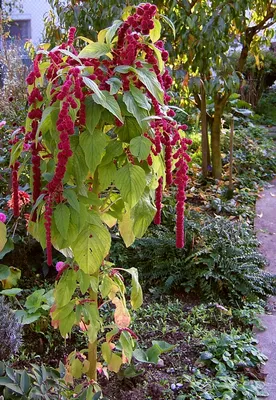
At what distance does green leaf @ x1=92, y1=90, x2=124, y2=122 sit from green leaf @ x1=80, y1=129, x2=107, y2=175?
0.33 ft

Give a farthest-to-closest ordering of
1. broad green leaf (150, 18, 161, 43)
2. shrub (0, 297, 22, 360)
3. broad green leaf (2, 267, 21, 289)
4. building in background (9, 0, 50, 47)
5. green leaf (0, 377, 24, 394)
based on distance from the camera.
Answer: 1. building in background (9, 0, 50, 47)
2. broad green leaf (2, 267, 21, 289)
3. shrub (0, 297, 22, 360)
4. green leaf (0, 377, 24, 394)
5. broad green leaf (150, 18, 161, 43)

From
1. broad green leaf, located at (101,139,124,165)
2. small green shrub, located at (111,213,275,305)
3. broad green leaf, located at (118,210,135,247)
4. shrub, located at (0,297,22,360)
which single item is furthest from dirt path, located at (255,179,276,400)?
broad green leaf, located at (101,139,124,165)

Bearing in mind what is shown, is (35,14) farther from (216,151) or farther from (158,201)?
(158,201)

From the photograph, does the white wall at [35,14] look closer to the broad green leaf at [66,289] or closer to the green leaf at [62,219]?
the broad green leaf at [66,289]

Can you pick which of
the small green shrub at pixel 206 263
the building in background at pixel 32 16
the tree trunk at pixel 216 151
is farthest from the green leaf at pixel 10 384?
the building in background at pixel 32 16

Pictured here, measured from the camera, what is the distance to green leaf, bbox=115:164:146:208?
54.8 inches

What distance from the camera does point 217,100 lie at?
196 inches

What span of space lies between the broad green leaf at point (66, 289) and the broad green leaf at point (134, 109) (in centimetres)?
59

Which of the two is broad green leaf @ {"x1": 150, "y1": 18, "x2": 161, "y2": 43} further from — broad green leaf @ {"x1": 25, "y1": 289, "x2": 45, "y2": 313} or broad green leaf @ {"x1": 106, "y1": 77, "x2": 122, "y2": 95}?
broad green leaf @ {"x1": 25, "y1": 289, "x2": 45, "y2": 313}

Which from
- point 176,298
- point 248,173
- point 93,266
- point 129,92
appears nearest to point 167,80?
point 129,92

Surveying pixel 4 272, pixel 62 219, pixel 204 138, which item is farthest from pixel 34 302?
pixel 204 138

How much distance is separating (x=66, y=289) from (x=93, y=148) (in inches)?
21.1

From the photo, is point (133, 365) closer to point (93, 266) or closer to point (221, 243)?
point (93, 266)

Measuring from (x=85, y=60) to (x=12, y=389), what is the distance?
977mm
